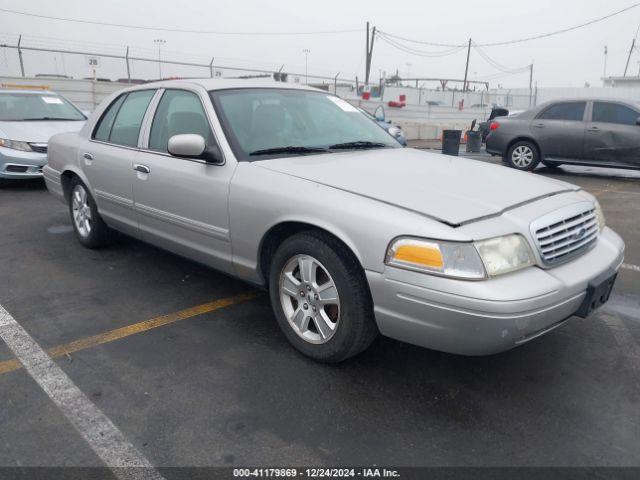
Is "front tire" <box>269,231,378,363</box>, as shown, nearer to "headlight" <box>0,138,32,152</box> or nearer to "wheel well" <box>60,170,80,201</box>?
"wheel well" <box>60,170,80,201</box>

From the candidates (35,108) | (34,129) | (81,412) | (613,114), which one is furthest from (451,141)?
(81,412)

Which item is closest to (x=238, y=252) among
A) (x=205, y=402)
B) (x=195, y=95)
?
(x=205, y=402)

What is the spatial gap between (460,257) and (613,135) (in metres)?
8.91

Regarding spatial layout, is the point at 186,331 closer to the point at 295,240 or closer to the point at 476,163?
the point at 295,240

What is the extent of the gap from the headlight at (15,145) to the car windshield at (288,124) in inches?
204

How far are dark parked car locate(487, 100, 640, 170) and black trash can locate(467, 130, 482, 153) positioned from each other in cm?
368

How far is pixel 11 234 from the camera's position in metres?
5.58

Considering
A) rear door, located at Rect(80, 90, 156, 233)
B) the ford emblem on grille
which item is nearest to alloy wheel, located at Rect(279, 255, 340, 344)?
the ford emblem on grille

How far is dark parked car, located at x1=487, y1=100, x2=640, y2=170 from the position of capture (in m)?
9.52

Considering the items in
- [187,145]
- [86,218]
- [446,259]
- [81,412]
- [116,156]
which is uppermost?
[187,145]

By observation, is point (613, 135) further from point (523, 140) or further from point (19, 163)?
point (19, 163)

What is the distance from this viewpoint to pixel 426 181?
291 cm

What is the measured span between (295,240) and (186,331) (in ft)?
3.52

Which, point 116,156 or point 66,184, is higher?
point 116,156
